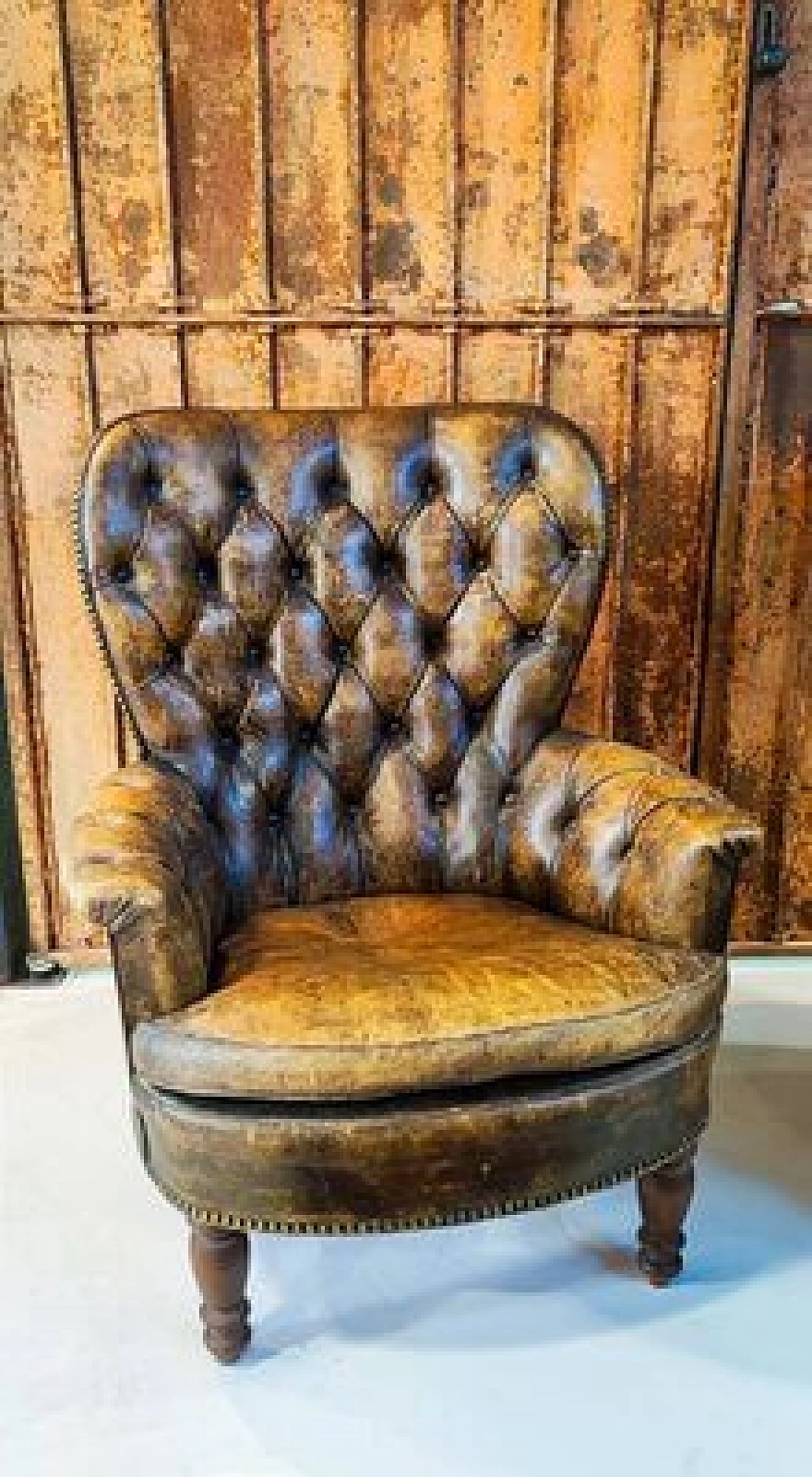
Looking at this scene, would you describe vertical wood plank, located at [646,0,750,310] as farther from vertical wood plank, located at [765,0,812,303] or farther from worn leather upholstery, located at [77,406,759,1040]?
worn leather upholstery, located at [77,406,759,1040]

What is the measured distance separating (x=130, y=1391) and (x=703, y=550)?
5.55ft

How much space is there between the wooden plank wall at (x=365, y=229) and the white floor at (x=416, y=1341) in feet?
3.46

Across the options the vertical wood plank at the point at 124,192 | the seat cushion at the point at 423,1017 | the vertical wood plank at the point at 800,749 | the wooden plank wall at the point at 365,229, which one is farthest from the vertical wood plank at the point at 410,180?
the seat cushion at the point at 423,1017

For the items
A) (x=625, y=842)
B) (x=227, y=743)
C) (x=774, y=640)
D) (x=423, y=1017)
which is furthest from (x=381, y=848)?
(x=774, y=640)

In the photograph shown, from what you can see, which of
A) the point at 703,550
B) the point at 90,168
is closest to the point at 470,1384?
the point at 703,550

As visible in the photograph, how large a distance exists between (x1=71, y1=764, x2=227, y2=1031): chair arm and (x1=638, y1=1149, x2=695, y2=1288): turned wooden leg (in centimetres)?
63

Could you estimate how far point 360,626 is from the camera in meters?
1.75

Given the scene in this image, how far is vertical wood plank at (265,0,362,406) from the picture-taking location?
1.96 metres

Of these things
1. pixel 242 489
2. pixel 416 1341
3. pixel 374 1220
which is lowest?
pixel 416 1341

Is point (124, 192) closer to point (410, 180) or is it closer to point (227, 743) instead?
point (410, 180)

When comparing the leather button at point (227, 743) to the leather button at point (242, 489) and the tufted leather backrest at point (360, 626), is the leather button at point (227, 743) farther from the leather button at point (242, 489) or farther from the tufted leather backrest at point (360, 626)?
the leather button at point (242, 489)

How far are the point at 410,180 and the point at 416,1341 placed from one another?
182 cm

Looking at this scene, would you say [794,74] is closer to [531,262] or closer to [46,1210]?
[531,262]

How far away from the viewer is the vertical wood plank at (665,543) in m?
2.15
